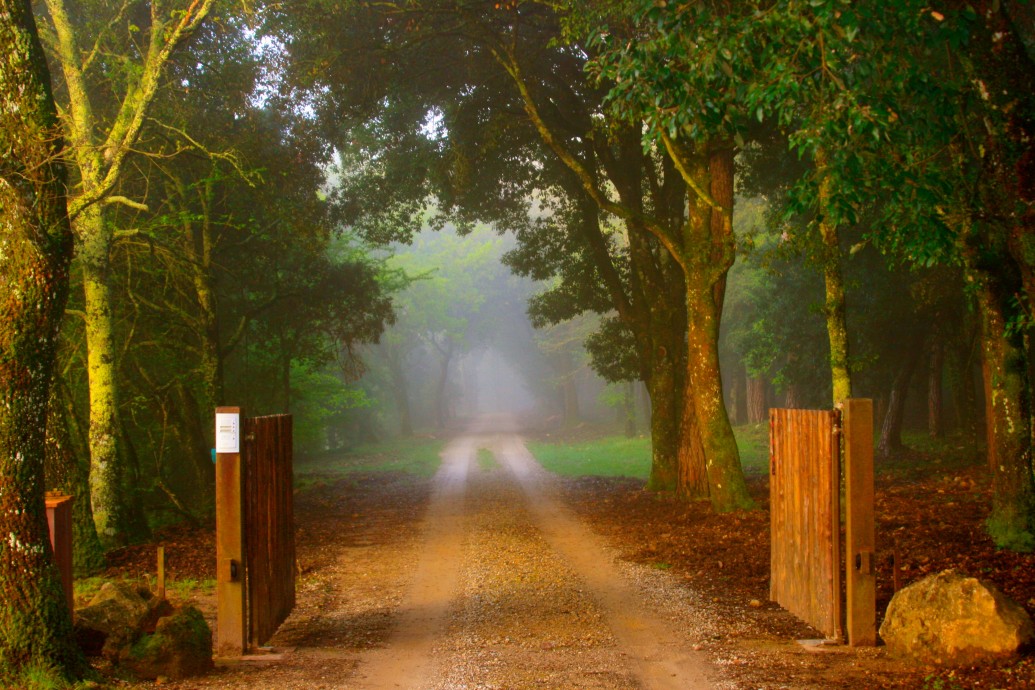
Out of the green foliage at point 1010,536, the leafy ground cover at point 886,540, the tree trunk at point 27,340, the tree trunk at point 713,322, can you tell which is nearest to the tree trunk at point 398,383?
the leafy ground cover at point 886,540

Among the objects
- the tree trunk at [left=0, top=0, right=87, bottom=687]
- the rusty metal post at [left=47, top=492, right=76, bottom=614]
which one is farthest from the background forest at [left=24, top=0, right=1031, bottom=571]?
the rusty metal post at [left=47, top=492, right=76, bottom=614]

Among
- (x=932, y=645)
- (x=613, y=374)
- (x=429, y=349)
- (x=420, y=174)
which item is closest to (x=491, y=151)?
(x=420, y=174)

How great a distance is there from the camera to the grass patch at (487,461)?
29009mm

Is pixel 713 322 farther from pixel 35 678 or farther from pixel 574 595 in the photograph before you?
pixel 35 678

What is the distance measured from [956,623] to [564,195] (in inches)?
759

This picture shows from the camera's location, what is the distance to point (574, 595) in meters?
9.80

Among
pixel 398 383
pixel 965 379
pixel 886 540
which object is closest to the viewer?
pixel 886 540

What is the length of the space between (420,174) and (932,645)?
694 inches

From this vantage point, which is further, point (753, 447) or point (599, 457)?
point (599, 457)

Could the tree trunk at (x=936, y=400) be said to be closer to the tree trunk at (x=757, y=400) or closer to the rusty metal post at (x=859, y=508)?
the tree trunk at (x=757, y=400)

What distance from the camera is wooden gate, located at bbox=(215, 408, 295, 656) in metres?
7.14

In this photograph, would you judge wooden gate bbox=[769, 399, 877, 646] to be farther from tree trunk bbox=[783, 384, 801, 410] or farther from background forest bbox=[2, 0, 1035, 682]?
tree trunk bbox=[783, 384, 801, 410]

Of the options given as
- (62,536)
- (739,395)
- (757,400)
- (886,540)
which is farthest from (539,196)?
(739,395)

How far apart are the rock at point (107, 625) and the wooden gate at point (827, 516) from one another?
5568 millimetres
